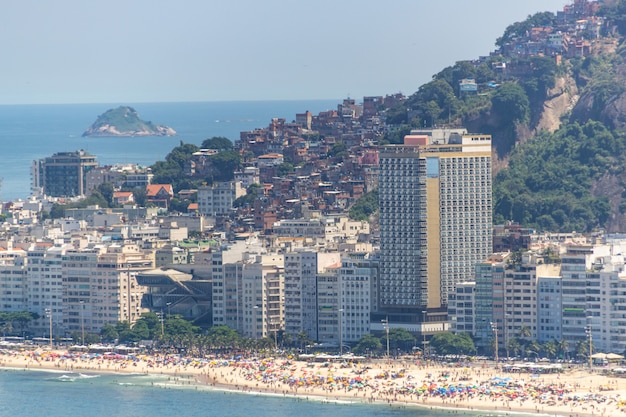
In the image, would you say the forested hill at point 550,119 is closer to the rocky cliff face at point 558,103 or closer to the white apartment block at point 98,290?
the rocky cliff face at point 558,103

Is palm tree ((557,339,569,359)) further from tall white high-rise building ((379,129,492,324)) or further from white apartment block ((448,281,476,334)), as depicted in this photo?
tall white high-rise building ((379,129,492,324))

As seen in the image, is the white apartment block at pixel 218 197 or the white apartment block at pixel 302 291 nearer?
the white apartment block at pixel 302 291

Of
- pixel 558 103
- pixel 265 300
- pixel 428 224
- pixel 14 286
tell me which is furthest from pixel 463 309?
pixel 558 103

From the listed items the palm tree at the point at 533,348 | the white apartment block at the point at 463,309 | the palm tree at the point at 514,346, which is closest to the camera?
the palm tree at the point at 533,348

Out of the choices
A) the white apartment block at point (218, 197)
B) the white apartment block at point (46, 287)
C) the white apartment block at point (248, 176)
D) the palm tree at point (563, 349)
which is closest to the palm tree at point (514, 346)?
the palm tree at point (563, 349)

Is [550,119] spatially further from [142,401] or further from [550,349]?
[142,401]

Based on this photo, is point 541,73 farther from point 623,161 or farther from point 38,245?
point 38,245
